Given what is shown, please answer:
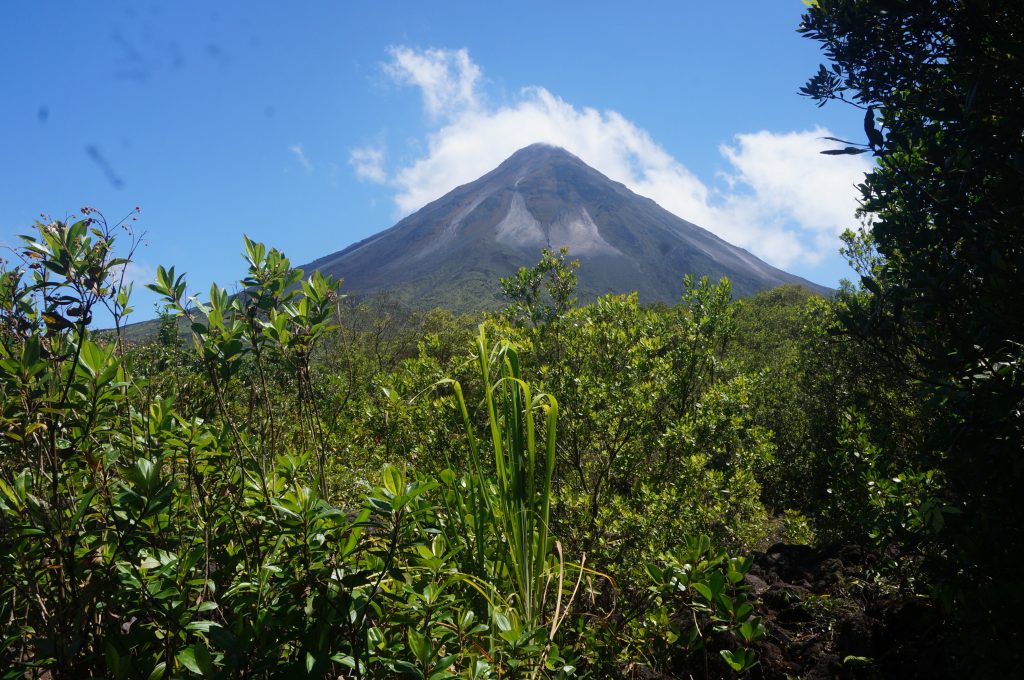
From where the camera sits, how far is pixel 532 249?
165 meters

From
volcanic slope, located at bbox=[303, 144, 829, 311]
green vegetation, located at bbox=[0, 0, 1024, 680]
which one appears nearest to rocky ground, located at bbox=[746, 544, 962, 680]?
green vegetation, located at bbox=[0, 0, 1024, 680]

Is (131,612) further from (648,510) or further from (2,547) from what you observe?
(648,510)

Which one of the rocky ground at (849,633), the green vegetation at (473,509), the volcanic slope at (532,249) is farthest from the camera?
the volcanic slope at (532,249)

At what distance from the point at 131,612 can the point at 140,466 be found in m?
0.57

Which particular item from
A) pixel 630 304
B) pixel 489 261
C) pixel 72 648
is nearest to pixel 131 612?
pixel 72 648

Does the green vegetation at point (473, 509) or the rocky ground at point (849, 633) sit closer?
the green vegetation at point (473, 509)

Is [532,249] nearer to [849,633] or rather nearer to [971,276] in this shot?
[849,633]

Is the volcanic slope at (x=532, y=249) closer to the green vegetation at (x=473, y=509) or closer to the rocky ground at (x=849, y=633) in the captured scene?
the rocky ground at (x=849, y=633)

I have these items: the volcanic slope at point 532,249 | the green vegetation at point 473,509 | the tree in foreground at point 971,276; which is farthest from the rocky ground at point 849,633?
the volcanic slope at point 532,249

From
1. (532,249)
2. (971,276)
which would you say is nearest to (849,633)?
(971,276)

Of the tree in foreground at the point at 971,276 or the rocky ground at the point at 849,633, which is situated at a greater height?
the tree in foreground at the point at 971,276

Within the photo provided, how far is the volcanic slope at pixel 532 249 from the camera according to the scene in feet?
457

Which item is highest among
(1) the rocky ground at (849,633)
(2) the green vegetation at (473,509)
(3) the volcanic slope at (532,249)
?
(3) the volcanic slope at (532,249)

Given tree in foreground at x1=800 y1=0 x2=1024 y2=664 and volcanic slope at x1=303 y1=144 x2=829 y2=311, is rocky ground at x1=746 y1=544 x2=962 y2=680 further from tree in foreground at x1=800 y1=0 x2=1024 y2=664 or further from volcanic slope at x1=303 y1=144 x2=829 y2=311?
volcanic slope at x1=303 y1=144 x2=829 y2=311
